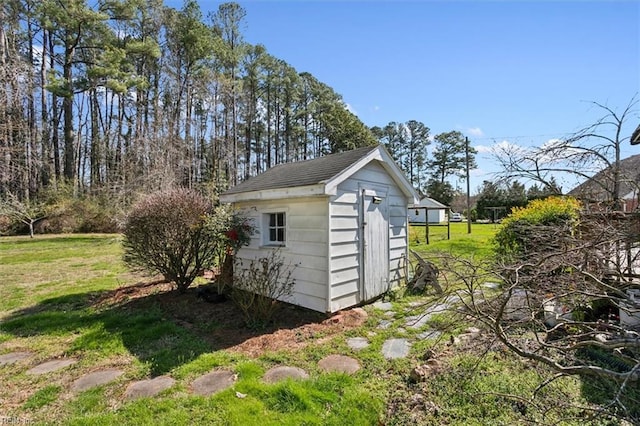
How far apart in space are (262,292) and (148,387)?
2.16 meters

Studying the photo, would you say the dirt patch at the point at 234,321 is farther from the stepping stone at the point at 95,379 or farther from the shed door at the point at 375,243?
the stepping stone at the point at 95,379

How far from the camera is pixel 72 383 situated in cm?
343

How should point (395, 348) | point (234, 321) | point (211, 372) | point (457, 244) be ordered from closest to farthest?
point (211, 372)
point (395, 348)
point (234, 321)
point (457, 244)

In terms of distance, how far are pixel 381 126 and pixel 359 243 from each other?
44080 mm

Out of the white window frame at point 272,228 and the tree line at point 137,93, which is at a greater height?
the tree line at point 137,93

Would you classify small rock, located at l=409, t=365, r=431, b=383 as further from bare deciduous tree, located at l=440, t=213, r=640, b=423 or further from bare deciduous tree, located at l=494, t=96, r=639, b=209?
bare deciduous tree, located at l=494, t=96, r=639, b=209

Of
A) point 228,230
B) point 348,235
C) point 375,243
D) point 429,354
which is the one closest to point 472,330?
point 429,354

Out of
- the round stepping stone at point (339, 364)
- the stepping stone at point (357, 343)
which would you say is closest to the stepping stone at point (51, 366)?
the round stepping stone at point (339, 364)

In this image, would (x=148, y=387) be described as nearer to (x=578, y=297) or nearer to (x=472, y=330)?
(x=578, y=297)

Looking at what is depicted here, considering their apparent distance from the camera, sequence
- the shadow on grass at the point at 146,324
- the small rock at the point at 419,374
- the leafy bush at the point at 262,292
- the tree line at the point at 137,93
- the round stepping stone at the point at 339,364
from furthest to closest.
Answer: the tree line at the point at 137,93 < the leafy bush at the point at 262,292 < the shadow on grass at the point at 146,324 < the round stepping stone at the point at 339,364 < the small rock at the point at 419,374

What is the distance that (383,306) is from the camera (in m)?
6.07

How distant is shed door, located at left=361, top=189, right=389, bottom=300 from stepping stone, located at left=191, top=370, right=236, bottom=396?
322 cm

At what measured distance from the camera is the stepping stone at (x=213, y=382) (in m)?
3.21

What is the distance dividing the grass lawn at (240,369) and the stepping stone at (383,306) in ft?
0.46
